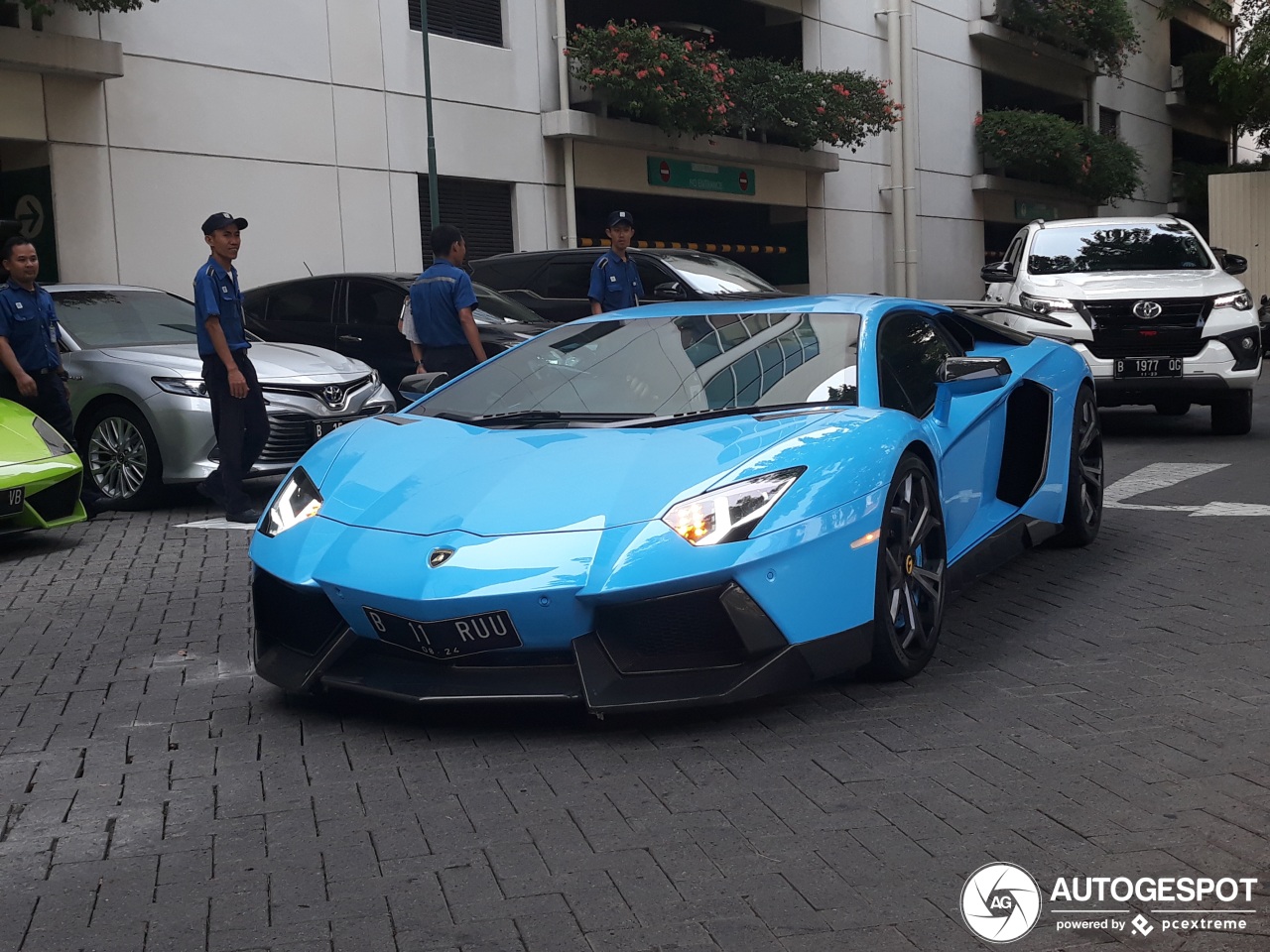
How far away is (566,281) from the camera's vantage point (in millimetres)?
13453

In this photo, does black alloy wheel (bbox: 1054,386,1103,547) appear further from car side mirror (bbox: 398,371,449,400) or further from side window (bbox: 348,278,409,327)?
side window (bbox: 348,278,409,327)

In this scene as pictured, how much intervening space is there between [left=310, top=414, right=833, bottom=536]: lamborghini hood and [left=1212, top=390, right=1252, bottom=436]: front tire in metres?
7.99

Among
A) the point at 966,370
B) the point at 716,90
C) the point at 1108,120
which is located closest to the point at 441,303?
the point at 966,370

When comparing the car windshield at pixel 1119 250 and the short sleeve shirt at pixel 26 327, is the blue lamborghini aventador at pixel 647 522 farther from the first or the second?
the car windshield at pixel 1119 250

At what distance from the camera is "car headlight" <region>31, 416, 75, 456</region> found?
7.90m

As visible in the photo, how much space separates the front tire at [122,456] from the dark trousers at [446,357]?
182 cm

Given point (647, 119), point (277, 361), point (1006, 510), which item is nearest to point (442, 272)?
point (277, 361)

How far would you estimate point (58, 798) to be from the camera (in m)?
3.81

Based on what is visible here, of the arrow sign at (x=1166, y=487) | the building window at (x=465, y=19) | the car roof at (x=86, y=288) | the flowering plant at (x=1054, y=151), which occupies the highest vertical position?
the building window at (x=465, y=19)

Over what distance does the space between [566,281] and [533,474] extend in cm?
918

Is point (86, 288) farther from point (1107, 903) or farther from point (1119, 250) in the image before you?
point (1107, 903)

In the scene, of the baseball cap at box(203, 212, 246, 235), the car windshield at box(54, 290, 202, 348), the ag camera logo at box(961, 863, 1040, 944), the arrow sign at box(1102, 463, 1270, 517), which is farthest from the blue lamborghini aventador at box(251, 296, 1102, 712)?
the car windshield at box(54, 290, 202, 348)

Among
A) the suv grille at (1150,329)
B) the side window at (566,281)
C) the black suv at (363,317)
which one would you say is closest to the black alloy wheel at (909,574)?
the black suv at (363,317)

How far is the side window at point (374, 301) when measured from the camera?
12102mm
